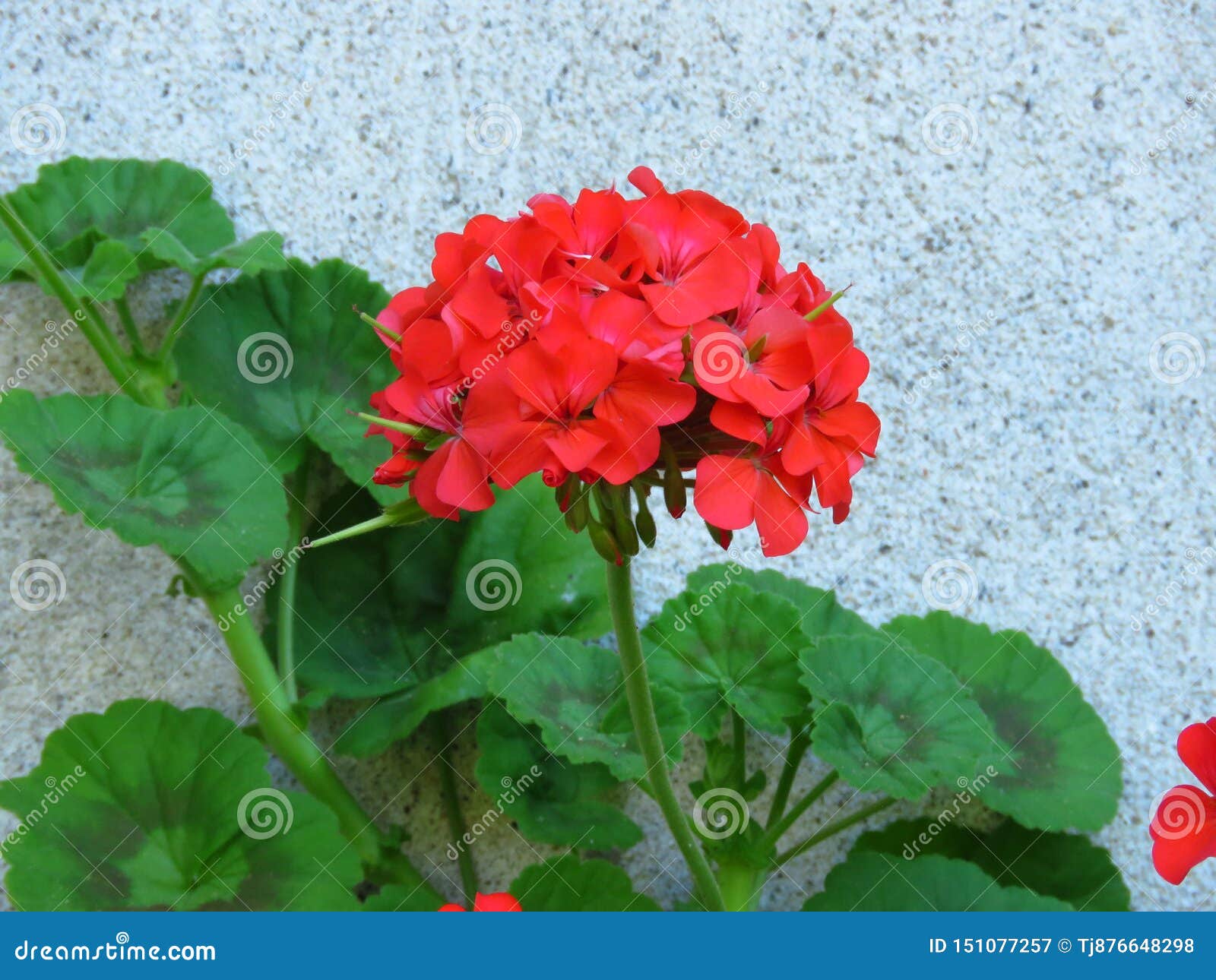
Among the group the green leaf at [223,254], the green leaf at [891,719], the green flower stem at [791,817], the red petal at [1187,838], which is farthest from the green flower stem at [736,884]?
the green leaf at [223,254]

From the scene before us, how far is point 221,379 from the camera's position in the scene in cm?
119

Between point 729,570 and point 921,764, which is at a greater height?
point 729,570

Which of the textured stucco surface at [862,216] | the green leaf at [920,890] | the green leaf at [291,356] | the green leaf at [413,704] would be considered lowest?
the green leaf at [413,704]

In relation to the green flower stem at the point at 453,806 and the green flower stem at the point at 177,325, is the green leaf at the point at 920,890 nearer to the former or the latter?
the green flower stem at the point at 453,806

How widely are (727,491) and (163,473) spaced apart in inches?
22.9

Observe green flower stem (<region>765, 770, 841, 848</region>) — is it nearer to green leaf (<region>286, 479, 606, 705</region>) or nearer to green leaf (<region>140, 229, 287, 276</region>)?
green leaf (<region>286, 479, 606, 705</region>)

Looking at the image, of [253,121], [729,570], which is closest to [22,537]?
[253,121]

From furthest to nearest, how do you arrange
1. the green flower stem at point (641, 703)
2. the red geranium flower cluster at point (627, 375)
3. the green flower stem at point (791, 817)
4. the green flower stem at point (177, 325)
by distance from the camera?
the green flower stem at point (177, 325)
the green flower stem at point (791, 817)
the green flower stem at point (641, 703)
the red geranium flower cluster at point (627, 375)

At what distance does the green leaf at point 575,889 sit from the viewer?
104 centimetres

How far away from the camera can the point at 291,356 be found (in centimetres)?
122

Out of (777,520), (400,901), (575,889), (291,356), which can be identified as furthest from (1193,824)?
(291,356)

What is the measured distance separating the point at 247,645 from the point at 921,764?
0.67 m

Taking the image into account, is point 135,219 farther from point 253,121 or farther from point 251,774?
point 251,774

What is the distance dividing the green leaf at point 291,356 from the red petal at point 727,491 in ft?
1.91
